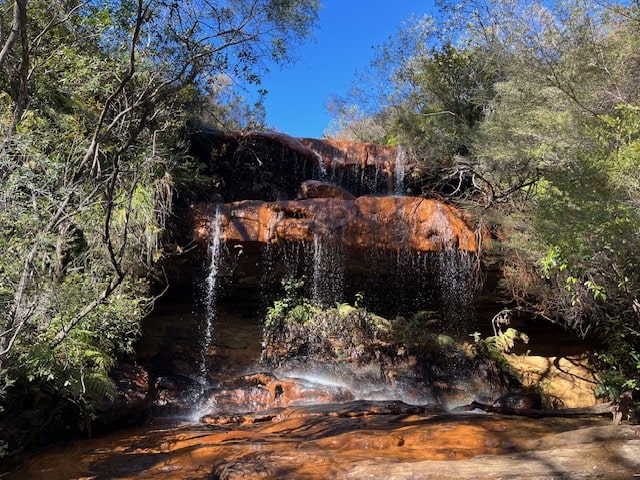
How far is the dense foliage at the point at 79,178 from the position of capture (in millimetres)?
4129

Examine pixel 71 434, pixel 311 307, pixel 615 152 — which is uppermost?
pixel 615 152

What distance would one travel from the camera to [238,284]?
33.2 ft

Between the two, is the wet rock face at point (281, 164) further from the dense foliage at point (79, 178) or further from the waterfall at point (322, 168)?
the dense foliage at point (79, 178)

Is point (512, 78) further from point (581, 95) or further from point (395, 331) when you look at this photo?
point (395, 331)

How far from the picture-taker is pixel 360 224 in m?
9.02

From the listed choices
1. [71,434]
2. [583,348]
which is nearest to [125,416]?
[71,434]

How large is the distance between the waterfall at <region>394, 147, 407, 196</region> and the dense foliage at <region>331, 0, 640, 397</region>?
29cm

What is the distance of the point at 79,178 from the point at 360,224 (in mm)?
5442

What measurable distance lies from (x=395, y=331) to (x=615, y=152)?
5070 mm

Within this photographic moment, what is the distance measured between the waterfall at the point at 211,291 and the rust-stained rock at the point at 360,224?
0.12 meters

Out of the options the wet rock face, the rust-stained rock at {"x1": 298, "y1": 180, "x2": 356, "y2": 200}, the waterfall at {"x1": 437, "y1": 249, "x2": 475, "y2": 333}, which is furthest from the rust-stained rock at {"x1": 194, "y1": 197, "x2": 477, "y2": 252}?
the wet rock face

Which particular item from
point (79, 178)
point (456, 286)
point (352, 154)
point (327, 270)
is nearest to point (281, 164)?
point (352, 154)

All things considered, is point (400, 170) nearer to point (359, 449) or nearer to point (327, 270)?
point (327, 270)

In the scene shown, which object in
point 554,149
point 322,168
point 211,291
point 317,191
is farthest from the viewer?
point 322,168
